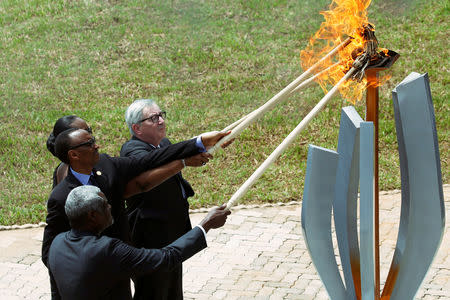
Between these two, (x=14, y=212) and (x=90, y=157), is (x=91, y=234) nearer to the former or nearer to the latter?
(x=90, y=157)

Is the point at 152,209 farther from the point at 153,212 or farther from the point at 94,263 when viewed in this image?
Answer: the point at 94,263

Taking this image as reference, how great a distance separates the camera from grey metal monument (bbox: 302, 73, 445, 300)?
4.61 m

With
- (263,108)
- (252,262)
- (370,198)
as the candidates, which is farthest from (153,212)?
(252,262)

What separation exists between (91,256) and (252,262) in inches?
140

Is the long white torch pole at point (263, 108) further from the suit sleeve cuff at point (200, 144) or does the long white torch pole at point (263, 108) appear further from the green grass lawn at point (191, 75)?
the green grass lawn at point (191, 75)

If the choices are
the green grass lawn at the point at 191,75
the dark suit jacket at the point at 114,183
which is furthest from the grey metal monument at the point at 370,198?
the green grass lawn at the point at 191,75

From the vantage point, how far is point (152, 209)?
17.1 feet

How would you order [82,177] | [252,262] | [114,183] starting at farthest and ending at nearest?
[252,262]
[114,183]
[82,177]

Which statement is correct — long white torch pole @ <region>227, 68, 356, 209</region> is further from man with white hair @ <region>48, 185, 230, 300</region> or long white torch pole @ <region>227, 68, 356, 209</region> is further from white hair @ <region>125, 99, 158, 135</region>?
white hair @ <region>125, 99, 158, 135</region>

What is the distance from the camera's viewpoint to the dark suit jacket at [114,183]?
Result: 4.54 metres

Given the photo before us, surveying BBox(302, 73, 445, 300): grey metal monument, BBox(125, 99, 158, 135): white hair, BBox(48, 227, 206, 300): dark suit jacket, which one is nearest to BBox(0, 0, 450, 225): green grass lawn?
BBox(125, 99, 158, 135): white hair

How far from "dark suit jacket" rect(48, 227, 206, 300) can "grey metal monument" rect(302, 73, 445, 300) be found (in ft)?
4.13

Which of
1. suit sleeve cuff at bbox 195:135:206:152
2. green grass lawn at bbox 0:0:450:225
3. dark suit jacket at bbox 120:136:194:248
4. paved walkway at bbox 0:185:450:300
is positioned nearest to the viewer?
suit sleeve cuff at bbox 195:135:206:152

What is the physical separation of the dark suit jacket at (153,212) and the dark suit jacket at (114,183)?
28 centimetres
